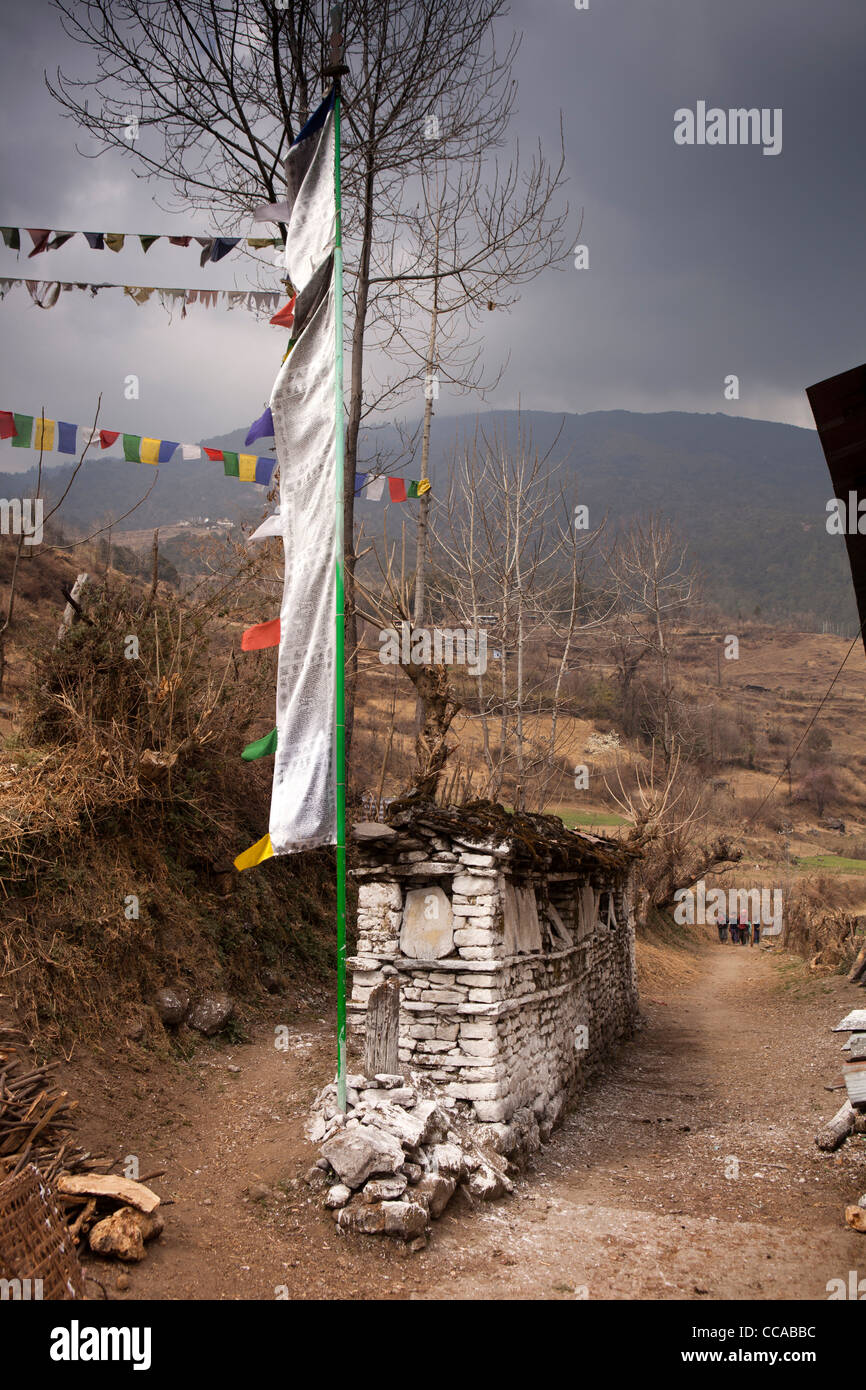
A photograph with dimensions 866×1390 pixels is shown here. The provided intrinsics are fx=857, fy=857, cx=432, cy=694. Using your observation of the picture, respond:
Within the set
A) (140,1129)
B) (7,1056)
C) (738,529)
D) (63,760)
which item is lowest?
(140,1129)

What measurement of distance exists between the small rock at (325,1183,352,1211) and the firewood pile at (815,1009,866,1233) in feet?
11.8

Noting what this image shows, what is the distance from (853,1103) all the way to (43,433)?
10094 millimetres

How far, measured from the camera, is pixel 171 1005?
8.04m

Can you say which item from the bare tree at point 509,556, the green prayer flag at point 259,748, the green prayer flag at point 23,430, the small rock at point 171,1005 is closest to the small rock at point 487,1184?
the small rock at point 171,1005

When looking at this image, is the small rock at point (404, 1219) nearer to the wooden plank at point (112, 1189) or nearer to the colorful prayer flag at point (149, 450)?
the wooden plank at point (112, 1189)

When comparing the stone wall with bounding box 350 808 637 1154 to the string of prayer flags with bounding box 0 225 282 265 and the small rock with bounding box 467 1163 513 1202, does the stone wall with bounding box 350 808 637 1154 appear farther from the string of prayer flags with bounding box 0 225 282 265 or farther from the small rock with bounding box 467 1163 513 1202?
the string of prayer flags with bounding box 0 225 282 265

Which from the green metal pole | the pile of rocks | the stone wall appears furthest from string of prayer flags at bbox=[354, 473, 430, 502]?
the pile of rocks

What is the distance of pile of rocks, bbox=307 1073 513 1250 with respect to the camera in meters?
5.45

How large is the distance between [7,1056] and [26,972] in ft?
3.02

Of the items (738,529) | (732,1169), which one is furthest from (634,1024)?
(738,529)

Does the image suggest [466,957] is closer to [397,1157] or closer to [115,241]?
[397,1157]

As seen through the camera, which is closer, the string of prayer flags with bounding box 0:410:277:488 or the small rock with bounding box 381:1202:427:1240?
the small rock with bounding box 381:1202:427:1240
